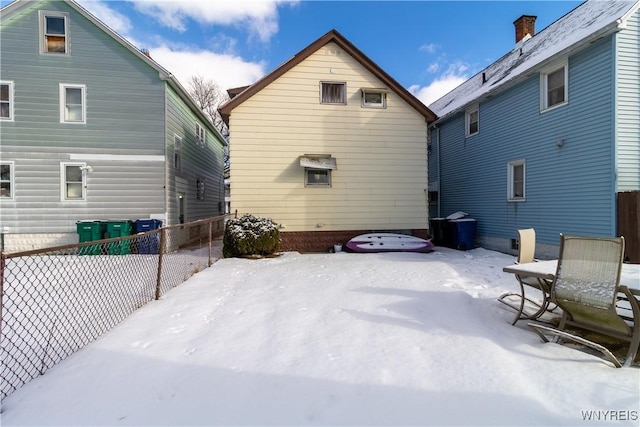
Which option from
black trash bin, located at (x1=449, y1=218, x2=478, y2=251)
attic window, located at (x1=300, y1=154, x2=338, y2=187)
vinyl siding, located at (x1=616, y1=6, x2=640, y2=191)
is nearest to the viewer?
vinyl siding, located at (x1=616, y1=6, x2=640, y2=191)

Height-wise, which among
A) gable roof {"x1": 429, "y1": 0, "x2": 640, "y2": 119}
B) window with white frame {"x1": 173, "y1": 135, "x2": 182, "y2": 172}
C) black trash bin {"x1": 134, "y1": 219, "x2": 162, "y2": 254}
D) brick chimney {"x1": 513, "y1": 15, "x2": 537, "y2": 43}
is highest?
brick chimney {"x1": 513, "y1": 15, "x2": 537, "y2": 43}

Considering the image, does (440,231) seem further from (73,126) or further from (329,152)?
(73,126)

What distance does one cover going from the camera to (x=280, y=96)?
34.0 ft

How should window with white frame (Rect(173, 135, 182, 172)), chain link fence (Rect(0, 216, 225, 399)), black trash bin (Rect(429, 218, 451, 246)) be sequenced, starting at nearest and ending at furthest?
1. chain link fence (Rect(0, 216, 225, 399))
2. window with white frame (Rect(173, 135, 182, 172))
3. black trash bin (Rect(429, 218, 451, 246))

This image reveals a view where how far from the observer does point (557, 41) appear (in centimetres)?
1026

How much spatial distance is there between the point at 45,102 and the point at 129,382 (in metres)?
12.0

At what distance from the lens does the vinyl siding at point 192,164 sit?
11438mm

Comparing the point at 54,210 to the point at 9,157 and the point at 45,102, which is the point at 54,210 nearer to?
the point at 9,157

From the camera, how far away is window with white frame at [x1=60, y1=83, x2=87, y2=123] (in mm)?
10488

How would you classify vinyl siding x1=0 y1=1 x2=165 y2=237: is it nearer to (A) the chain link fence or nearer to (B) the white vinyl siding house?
(A) the chain link fence

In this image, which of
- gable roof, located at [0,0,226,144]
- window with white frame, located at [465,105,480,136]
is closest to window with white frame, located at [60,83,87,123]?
gable roof, located at [0,0,226,144]

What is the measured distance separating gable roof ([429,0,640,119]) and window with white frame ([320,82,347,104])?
5483 millimetres

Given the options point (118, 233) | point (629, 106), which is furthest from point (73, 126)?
point (629, 106)

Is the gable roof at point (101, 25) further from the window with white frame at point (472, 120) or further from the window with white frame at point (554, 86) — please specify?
the window with white frame at point (554, 86)
